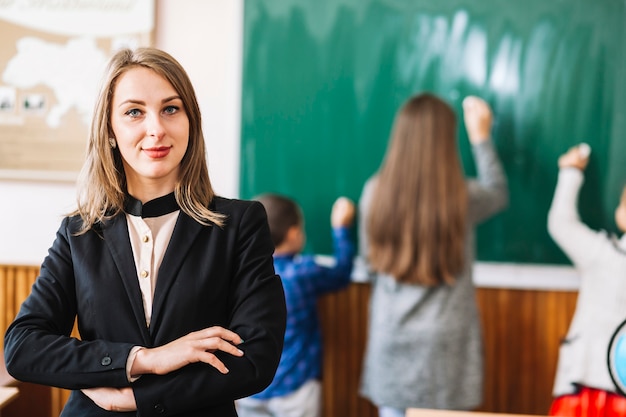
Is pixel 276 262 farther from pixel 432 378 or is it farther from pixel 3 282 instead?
pixel 3 282

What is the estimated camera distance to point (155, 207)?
1.40 m

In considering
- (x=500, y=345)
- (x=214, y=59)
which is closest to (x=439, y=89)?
(x=214, y=59)

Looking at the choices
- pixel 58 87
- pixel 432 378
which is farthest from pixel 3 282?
pixel 432 378

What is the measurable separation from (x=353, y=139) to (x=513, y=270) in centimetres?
85

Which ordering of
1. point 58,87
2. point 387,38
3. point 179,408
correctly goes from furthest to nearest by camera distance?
point 58,87
point 387,38
point 179,408

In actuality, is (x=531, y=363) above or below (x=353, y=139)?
Result: below

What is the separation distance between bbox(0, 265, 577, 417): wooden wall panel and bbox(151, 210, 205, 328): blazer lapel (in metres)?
1.66

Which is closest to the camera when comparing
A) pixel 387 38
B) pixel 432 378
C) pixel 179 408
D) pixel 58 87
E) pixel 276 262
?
pixel 179 408

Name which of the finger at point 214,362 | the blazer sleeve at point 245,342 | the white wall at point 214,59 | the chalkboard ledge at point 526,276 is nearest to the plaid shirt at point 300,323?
the chalkboard ledge at point 526,276

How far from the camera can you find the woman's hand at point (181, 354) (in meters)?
1.28

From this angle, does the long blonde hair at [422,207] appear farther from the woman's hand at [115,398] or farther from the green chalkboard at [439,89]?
the woman's hand at [115,398]

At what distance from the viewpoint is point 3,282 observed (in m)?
3.14

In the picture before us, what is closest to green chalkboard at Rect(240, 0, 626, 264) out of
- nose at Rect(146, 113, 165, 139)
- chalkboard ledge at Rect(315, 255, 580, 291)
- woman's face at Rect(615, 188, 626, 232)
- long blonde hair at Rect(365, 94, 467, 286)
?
chalkboard ledge at Rect(315, 255, 580, 291)

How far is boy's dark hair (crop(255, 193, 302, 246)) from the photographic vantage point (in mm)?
2572
